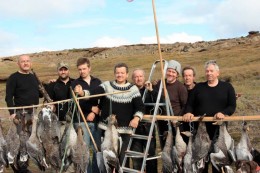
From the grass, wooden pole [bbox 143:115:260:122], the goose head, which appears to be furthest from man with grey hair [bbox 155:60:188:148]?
the grass

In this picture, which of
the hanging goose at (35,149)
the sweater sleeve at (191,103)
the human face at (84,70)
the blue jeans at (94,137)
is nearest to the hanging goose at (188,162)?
the sweater sleeve at (191,103)

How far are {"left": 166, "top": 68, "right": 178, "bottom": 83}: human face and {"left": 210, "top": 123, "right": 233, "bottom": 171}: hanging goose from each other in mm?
1363

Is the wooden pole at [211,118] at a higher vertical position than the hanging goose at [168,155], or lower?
higher

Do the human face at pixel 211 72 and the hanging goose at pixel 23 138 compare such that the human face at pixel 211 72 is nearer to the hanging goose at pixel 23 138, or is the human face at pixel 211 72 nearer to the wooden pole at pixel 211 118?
the wooden pole at pixel 211 118

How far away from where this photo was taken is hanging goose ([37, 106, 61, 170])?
8.22 m

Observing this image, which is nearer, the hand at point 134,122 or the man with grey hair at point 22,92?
the hand at point 134,122

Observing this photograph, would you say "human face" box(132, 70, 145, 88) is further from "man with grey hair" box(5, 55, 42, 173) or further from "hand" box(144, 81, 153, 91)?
"man with grey hair" box(5, 55, 42, 173)

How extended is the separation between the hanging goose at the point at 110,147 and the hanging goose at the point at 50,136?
99 centimetres

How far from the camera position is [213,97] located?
7438mm

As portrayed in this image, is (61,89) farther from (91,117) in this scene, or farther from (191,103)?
(191,103)

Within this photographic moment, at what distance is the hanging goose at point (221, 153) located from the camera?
7.21 m

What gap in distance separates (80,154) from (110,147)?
1.91ft

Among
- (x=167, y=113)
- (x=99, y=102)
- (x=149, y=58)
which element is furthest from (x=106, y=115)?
(x=149, y=58)

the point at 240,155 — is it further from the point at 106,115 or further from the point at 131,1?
the point at 131,1
